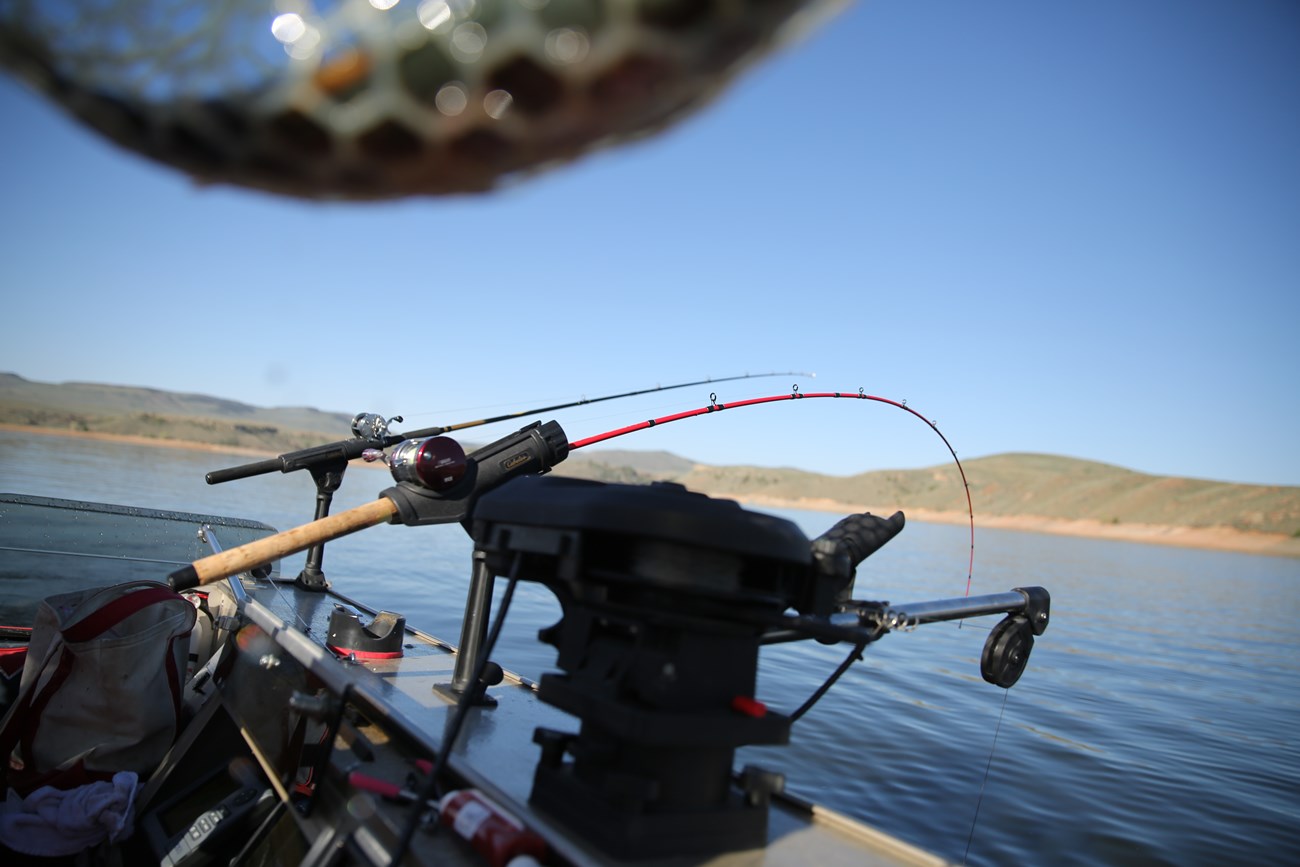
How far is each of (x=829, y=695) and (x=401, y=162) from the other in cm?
752

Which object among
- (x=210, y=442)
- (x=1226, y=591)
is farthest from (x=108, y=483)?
(x=210, y=442)

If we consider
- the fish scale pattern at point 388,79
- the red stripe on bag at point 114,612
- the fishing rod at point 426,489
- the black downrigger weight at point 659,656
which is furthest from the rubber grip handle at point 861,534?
the red stripe on bag at point 114,612

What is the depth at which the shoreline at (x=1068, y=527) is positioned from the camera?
6358 cm

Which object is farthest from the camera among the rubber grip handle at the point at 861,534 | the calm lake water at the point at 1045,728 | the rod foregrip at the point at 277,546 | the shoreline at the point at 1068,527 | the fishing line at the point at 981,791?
the shoreline at the point at 1068,527

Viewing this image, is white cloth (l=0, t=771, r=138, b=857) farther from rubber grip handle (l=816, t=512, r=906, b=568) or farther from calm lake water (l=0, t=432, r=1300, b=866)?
calm lake water (l=0, t=432, r=1300, b=866)

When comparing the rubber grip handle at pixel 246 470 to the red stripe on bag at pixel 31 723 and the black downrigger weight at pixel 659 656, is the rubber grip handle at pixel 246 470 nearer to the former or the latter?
the red stripe on bag at pixel 31 723

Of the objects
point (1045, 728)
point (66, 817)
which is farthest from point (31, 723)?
point (1045, 728)

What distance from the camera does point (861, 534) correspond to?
228cm

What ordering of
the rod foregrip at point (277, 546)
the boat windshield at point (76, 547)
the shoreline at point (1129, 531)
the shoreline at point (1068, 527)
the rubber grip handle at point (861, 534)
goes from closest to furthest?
the rubber grip handle at point (861, 534) → the rod foregrip at point (277, 546) → the boat windshield at point (76, 547) → the shoreline at point (1129, 531) → the shoreline at point (1068, 527)

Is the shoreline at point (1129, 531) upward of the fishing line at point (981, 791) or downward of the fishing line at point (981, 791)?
upward

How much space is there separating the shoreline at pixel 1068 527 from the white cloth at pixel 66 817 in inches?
2495

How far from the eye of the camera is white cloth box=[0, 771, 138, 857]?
2.45m

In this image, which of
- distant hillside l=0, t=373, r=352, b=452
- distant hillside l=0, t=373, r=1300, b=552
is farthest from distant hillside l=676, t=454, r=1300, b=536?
distant hillside l=0, t=373, r=352, b=452

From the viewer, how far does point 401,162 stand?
55 centimetres
